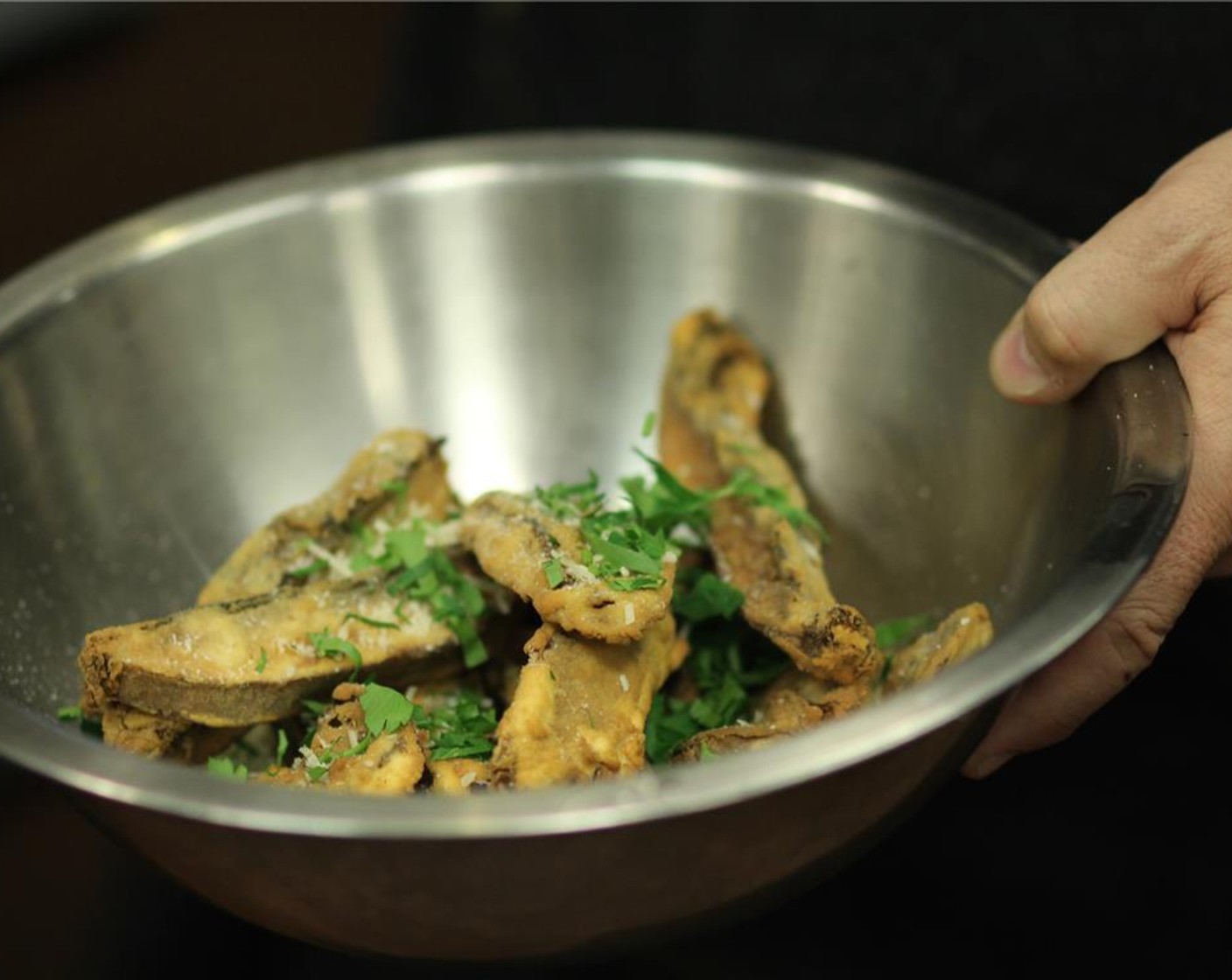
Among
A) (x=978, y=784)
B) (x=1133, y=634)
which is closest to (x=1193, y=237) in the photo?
(x=1133, y=634)

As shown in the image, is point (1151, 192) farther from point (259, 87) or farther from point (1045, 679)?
point (259, 87)

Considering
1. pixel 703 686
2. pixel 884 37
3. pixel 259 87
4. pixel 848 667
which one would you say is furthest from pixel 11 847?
pixel 259 87

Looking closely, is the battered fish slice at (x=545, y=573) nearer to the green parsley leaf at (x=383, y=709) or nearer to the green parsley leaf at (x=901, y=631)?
the green parsley leaf at (x=383, y=709)

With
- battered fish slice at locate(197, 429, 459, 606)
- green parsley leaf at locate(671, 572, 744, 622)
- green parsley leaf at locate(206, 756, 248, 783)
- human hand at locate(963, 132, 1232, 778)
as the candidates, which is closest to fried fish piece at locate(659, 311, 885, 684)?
green parsley leaf at locate(671, 572, 744, 622)

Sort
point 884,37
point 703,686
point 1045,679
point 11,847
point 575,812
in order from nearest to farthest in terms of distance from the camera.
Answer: point 575,812
point 1045,679
point 703,686
point 884,37
point 11,847

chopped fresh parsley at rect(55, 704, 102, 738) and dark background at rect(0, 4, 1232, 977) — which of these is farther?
dark background at rect(0, 4, 1232, 977)

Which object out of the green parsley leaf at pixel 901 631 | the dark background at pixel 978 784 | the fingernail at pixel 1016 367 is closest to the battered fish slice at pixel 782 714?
the green parsley leaf at pixel 901 631

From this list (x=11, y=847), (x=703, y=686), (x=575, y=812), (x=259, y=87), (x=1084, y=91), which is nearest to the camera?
(x=575, y=812)

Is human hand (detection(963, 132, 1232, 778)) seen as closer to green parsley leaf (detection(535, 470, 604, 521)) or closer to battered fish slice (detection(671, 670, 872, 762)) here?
battered fish slice (detection(671, 670, 872, 762))
